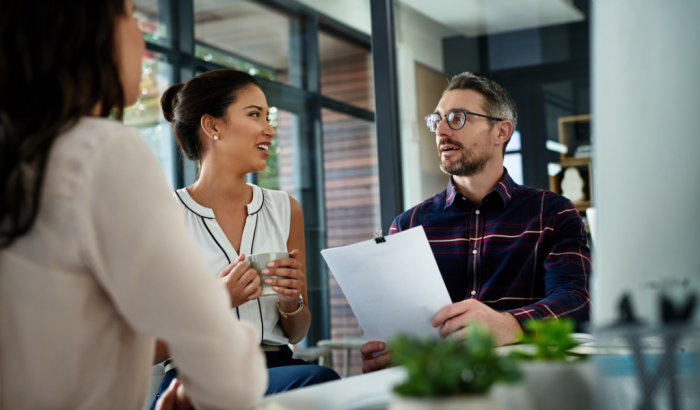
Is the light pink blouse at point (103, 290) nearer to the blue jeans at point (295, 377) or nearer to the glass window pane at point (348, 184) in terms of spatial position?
the blue jeans at point (295, 377)

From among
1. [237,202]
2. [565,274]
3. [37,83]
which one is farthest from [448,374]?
[237,202]

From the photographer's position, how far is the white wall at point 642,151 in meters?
0.59

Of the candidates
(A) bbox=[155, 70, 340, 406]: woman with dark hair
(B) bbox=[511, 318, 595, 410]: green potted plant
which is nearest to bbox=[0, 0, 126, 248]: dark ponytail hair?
(B) bbox=[511, 318, 595, 410]: green potted plant

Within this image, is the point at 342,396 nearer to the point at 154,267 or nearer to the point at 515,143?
the point at 154,267

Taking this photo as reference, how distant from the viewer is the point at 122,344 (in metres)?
0.79

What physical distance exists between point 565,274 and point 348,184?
384cm

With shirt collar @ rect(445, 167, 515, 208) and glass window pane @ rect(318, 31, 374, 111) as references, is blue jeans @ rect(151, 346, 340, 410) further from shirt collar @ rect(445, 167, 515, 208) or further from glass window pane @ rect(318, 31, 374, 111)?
glass window pane @ rect(318, 31, 374, 111)

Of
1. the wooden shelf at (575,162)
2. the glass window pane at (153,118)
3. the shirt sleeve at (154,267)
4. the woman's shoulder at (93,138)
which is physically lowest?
the shirt sleeve at (154,267)

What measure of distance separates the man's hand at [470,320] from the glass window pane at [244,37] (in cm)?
361

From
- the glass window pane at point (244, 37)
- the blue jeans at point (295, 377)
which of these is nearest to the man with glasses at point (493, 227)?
the blue jeans at point (295, 377)

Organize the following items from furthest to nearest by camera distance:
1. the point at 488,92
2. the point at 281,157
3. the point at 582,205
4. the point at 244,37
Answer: the point at 281,157
the point at 244,37
the point at 582,205
the point at 488,92

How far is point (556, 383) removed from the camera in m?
0.62

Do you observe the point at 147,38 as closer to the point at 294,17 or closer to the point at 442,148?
the point at 294,17

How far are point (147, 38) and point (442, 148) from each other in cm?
274
